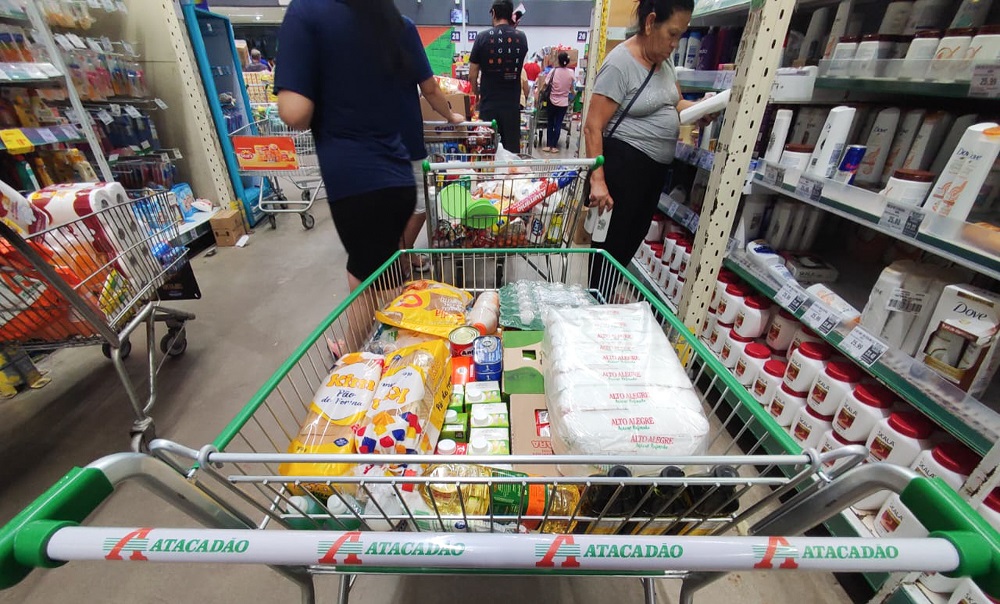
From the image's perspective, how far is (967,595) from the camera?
3.32ft

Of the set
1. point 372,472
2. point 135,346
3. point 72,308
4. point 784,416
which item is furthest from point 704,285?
point 135,346

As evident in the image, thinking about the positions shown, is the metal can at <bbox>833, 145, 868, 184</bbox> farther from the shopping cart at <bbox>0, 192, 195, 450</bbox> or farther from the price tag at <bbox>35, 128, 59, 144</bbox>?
the price tag at <bbox>35, 128, 59, 144</bbox>

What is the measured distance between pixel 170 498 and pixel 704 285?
1.63 m

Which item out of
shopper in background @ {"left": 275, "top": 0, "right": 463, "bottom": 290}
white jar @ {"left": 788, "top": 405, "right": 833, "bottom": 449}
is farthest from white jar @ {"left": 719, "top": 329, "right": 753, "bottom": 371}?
shopper in background @ {"left": 275, "top": 0, "right": 463, "bottom": 290}

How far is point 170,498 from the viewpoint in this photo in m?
0.57

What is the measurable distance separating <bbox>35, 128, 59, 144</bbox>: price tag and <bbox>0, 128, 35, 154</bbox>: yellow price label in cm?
15

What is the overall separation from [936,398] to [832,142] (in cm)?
81

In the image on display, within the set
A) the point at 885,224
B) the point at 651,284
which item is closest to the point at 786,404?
the point at 885,224

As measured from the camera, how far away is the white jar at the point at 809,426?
1.42 m

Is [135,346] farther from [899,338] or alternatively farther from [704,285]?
[899,338]

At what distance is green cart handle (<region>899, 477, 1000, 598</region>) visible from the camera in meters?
0.42

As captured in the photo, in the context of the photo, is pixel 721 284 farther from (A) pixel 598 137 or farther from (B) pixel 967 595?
(B) pixel 967 595

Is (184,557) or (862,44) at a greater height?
(862,44)

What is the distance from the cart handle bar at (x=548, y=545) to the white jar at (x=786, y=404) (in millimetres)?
1179
